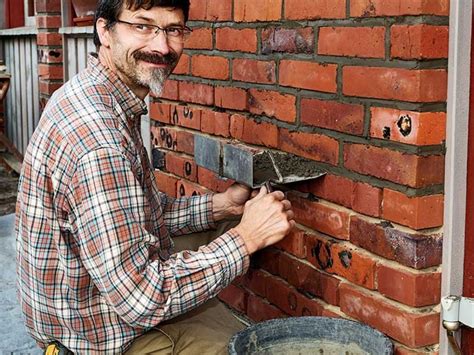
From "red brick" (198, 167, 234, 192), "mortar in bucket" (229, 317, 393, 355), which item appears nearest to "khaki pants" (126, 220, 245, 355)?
"mortar in bucket" (229, 317, 393, 355)

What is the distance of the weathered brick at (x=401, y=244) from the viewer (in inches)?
91.7

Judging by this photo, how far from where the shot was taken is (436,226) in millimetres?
2344

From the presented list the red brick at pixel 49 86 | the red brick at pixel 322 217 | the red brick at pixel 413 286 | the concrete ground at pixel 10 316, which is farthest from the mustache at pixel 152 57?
the red brick at pixel 49 86

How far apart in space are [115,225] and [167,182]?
1.44 metres

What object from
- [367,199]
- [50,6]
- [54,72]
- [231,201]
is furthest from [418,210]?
[50,6]

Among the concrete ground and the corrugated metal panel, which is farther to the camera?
the corrugated metal panel

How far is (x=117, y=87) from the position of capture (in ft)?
8.98

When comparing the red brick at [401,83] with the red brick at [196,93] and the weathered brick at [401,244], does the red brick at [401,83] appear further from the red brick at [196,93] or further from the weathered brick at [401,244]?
the red brick at [196,93]

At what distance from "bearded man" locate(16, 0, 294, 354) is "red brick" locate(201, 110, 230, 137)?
506 mm

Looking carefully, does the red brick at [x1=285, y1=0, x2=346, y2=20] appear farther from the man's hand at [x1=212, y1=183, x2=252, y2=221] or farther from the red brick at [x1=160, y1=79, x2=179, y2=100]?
the red brick at [x1=160, y1=79, x2=179, y2=100]

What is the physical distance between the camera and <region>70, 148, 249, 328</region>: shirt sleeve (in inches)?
95.4

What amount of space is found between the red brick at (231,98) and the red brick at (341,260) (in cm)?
59

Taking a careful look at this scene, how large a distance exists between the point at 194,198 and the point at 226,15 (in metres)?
0.68

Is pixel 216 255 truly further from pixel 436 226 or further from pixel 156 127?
pixel 156 127
